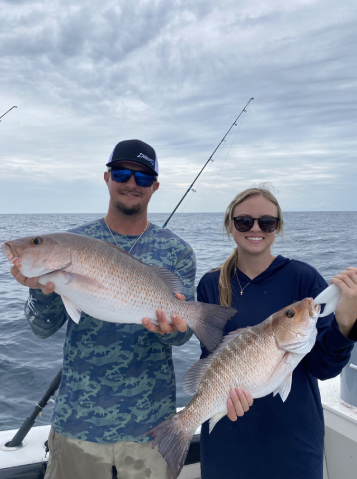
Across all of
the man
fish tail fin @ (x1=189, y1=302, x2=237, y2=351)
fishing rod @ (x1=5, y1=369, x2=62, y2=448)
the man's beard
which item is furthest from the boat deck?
the man's beard

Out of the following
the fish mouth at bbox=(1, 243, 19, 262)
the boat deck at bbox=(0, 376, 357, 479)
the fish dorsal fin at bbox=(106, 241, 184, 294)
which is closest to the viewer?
the fish mouth at bbox=(1, 243, 19, 262)

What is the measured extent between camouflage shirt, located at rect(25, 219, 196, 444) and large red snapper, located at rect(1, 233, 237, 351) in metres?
0.21

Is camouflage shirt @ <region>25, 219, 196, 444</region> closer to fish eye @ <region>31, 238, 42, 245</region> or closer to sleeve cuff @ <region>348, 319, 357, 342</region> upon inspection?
fish eye @ <region>31, 238, 42, 245</region>

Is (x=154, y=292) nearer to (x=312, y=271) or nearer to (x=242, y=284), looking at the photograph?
(x=242, y=284)

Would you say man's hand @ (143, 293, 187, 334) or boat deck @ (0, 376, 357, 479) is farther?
boat deck @ (0, 376, 357, 479)

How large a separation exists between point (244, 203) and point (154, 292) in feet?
3.17

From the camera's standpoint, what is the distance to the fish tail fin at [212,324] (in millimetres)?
2232

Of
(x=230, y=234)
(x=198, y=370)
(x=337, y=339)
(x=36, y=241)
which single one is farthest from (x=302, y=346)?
(x=36, y=241)

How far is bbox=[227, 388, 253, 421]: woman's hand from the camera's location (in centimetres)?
200

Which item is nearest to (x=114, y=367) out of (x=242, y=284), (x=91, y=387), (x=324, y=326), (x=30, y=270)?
(x=91, y=387)

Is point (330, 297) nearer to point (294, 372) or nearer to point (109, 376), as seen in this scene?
point (294, 372)

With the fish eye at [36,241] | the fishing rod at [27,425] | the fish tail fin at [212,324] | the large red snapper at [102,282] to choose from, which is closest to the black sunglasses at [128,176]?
the large red snapper at [102,282]

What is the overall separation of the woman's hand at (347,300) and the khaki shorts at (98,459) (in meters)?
1.47

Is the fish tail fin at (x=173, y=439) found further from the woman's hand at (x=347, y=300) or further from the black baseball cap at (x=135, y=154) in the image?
the black baseball cap at (x=135, y=154)
